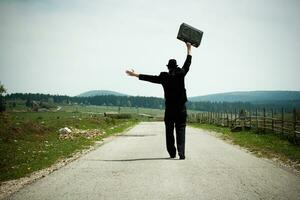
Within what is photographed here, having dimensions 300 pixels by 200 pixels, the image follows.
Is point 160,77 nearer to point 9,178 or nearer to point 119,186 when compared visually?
point 119,186

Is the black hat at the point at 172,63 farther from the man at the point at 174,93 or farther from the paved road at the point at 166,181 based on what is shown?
the paved road at the point at 166,181

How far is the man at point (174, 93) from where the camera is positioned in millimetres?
9445

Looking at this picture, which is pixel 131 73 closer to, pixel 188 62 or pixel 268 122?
pixel 188 62

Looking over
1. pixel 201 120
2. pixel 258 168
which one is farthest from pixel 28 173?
pixel 201 120

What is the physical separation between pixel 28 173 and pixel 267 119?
68.3 ft

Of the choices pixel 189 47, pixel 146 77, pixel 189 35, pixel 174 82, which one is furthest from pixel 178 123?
pixel 189 35

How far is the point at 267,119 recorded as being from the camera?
2608 centimetres

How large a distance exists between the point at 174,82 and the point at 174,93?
1.06 ft

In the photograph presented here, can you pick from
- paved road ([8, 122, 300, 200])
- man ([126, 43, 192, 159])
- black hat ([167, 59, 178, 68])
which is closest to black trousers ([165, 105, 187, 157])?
man ([126, 43, 192, 159])

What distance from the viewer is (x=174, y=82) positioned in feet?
31.1

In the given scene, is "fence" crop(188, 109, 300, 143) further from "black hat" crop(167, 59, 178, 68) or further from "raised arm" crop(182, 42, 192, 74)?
"black hat" crop(167, 59, 178, 68)

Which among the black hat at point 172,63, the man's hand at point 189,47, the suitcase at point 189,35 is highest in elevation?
the suitcase at point 189,35

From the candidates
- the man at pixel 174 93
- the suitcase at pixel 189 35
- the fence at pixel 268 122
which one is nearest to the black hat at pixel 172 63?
the man at pixel 174 93

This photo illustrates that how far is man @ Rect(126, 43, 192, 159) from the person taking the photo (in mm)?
9445
